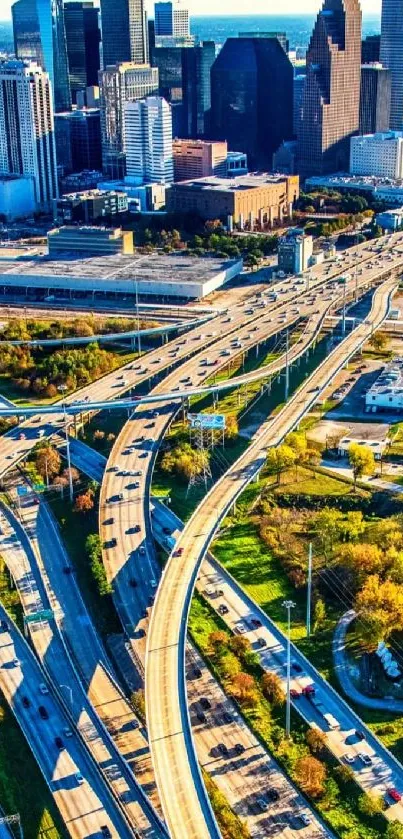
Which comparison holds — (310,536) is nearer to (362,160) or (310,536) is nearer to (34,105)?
(34,105)

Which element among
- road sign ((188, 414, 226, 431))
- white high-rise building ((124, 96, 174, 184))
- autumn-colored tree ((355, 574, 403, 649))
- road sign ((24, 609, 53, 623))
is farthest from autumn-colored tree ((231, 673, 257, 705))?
white high-rise building ((124, 96, 174, 184))

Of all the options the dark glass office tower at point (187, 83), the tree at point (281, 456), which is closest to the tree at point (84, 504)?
the tree at point (281, 456)

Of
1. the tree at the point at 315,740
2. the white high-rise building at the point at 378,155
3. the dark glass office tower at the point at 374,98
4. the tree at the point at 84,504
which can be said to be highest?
the dark glass office tower at the point at 374,98

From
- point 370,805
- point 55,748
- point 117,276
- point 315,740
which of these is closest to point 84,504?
point 55,748

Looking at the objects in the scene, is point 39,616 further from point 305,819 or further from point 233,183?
point 233,183

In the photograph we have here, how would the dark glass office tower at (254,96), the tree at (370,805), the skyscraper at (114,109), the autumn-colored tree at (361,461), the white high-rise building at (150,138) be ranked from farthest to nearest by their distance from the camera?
the dark glass office tower at (254,96) → the skyscraper at (114,109) → the white high-rise building at (150,138) → the autumn-colored tree at (361,461) → the tree at (370,805)

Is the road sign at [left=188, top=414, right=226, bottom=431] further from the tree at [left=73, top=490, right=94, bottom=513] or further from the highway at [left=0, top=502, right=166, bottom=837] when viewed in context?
the highway at [left=0, top=502, right=166, bottom=837]

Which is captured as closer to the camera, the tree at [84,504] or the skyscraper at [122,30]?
the tree at [84,504]

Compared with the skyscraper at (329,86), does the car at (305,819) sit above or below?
below

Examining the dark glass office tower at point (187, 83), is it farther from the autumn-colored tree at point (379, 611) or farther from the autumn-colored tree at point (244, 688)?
the autumn-colored tree at point (244, 688)
